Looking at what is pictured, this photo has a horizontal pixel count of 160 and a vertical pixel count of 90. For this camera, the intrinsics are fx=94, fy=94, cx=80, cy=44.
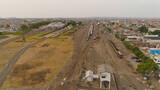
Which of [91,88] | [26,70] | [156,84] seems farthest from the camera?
[26,70]

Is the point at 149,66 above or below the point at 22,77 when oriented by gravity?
above

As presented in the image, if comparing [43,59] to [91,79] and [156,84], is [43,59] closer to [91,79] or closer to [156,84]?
[91,79]

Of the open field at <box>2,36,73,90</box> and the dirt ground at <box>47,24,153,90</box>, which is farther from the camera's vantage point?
the open field at <box>2,36,73,90</box>

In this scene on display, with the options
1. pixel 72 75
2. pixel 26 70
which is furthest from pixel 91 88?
pixel 26 70

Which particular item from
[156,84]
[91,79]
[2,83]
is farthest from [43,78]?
[156,84]

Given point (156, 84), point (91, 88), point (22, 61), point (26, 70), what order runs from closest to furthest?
point (91, 88)
point (156, 84)
point (26, 70)
point (22, 61)

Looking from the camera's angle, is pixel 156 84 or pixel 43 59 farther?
pixel 43 59

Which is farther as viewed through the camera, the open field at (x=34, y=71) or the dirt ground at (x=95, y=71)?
the open field at (x=34, y=71)

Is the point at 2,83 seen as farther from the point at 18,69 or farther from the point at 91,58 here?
the point at 91,58

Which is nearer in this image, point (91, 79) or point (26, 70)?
point (91, 79)
